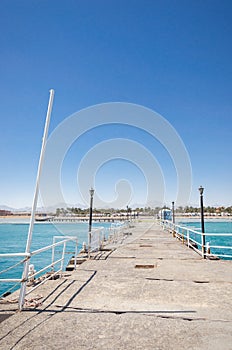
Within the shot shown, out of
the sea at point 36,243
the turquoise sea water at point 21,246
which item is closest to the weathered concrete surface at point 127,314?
the sea at point 36,243

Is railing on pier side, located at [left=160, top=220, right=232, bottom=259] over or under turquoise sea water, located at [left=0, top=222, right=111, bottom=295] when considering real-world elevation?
over

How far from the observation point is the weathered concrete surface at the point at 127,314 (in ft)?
10.1

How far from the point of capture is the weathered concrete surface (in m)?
3.07

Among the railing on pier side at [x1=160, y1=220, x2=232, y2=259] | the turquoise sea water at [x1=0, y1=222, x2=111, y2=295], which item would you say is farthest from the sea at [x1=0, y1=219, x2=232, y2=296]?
the railing on pier side at [x1=160, y1=220, x2=232, y2=259]

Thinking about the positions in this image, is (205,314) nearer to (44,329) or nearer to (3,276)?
(44,329)

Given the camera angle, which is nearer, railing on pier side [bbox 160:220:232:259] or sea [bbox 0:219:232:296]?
railing on pier side [bbox 160:220:232:259]

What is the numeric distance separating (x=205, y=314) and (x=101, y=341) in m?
1.97

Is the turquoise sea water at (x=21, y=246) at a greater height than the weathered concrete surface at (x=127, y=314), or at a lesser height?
lesser

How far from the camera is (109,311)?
4.14 meters

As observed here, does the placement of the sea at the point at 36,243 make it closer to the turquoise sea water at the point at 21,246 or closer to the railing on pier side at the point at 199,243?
the turquoise sea water at the point at 21,246

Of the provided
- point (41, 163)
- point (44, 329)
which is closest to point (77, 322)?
point (44, 329)

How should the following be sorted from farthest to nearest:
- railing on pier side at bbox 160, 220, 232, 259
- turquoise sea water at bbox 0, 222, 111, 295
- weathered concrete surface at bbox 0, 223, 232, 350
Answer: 1. turquoise sea water at bbox 0, 222, 111, 295
2. railing on pier side at bbox 160, 220, 232, 259
3. weathered concrete surface at bbox 0, 223, 232, 350

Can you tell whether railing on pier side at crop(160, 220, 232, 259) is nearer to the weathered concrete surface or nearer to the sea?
the sea

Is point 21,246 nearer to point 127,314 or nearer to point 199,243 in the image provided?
point 199,243
